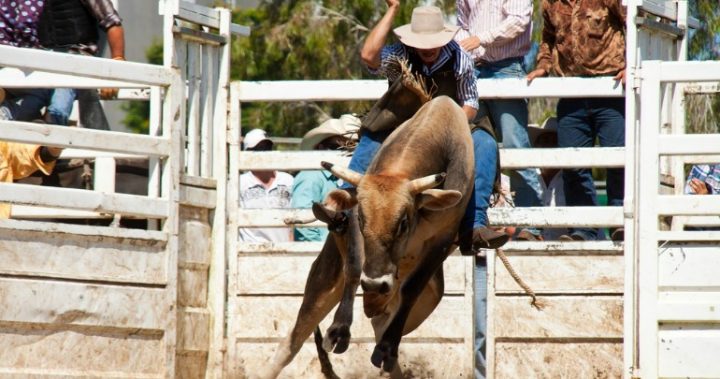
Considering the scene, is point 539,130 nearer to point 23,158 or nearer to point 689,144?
point 689,144

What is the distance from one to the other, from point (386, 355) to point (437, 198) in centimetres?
108

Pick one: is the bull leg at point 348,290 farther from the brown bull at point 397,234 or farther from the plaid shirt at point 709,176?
the plaid shirt at point 709,176

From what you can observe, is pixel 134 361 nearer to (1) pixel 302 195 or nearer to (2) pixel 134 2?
(1) pixel 302 195

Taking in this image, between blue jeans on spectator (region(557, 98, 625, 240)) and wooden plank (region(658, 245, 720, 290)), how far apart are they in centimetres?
125

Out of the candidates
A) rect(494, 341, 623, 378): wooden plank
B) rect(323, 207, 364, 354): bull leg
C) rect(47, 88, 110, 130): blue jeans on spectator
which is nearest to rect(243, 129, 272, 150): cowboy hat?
rect(47, 88, 110, 130): blue jeans on spectator

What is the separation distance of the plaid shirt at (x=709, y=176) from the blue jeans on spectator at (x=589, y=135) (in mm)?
704

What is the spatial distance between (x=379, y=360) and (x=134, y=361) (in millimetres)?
1970

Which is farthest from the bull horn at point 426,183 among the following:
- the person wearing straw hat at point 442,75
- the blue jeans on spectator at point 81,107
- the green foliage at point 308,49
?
the green foliage at point 308,49

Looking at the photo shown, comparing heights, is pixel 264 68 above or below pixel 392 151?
above

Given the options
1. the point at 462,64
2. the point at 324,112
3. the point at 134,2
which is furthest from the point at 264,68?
the point at 134,2

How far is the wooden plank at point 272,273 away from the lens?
1045 cm

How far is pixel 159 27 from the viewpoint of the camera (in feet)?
160

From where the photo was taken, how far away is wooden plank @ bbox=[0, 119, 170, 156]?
8.93m

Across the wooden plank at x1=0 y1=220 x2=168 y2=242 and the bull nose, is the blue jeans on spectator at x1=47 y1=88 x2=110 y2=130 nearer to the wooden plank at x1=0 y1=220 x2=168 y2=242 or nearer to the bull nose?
the wooden plank at x1=0 y1=220 x2=168 y2=242
